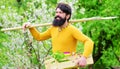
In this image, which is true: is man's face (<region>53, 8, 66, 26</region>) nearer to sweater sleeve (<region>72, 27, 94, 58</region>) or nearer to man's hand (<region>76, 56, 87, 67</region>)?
Result: sweater sleeve (<region>72, 27, 94, 58</region>)

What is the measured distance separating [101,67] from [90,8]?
3.95 metres

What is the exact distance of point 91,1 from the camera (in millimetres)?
16656

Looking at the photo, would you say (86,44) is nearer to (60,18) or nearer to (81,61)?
(81,61)

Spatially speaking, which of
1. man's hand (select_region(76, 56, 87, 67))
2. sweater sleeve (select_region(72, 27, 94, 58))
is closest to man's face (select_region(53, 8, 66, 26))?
sweater sleeve (select_region(72, 27, 94, 58))

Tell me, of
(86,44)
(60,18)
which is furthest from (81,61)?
(60,18)

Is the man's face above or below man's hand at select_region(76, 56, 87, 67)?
above

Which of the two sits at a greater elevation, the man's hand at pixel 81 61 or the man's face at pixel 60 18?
the man's face at pixel 60 18

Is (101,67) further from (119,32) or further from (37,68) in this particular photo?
(37,68)

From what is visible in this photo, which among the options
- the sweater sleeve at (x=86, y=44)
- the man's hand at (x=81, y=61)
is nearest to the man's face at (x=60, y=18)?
the sweater sleeve at (x=86, y=44)

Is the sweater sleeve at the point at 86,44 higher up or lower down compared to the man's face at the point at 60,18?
lower down

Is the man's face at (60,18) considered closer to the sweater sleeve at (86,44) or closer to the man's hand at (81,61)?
the sweater sleeve at (86,44)

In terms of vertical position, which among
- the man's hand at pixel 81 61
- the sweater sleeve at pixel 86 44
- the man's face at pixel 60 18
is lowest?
the man's hand at pixel 81 61

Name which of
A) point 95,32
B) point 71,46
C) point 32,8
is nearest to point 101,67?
point 95,32

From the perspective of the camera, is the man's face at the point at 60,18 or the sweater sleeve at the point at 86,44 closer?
the sweater sleeve at the point at 86,44
